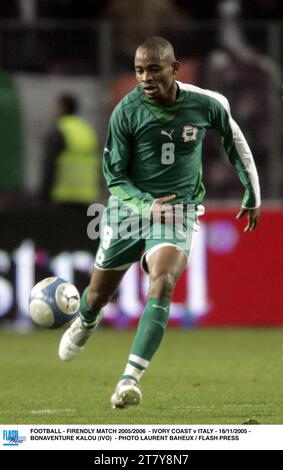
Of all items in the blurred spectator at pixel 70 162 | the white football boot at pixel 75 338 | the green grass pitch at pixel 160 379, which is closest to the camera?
the green grass pitch at pixel 160 379

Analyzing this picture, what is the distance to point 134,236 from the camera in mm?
8672

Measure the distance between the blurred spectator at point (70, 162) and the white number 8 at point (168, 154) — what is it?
5838mm

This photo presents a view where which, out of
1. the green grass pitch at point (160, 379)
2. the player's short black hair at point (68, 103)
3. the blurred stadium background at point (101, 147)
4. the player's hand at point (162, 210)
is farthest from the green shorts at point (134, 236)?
the player's short black hair at point (68, 103)

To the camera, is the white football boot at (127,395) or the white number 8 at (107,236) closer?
the white football boot at (127,395)

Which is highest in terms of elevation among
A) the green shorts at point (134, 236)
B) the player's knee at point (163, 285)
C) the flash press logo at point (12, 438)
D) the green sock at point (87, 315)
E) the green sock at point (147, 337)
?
the green shorts at point (134, 236)

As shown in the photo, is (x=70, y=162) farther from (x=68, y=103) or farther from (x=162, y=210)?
(x=162, y=210)

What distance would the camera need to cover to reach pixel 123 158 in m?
8.55

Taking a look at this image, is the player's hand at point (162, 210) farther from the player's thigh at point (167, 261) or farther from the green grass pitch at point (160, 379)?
the green grass pitch at point (160, 379)

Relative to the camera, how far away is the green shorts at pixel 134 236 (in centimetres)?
844

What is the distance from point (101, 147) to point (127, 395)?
7.15m

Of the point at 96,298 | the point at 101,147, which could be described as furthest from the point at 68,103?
the point at 96,298

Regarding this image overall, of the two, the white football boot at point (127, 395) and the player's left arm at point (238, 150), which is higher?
the player's left arm at point (238, 150)

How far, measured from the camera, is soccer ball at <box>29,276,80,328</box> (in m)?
9.13

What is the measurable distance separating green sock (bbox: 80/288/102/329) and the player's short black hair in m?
5.25
